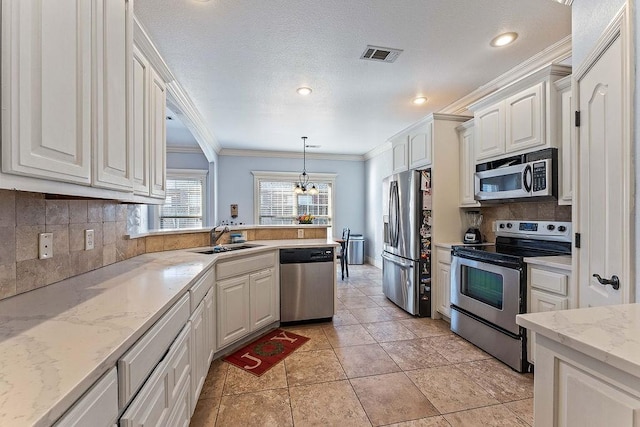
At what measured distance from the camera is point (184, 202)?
266 inches

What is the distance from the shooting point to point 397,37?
A: 2.49 meters

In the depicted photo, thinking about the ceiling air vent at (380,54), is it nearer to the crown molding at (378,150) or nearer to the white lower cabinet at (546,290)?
the white lower cabinet at (546,290)

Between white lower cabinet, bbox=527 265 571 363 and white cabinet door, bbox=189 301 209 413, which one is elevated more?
white lower cabinet, bbox=527 265 571 363

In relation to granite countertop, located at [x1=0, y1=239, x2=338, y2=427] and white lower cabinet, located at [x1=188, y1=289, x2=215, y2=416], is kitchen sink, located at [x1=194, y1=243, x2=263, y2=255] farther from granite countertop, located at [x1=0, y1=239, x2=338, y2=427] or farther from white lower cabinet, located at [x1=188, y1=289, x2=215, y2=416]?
granite countertop, located at [x1=0, y1=239, x2=338, y2=427]

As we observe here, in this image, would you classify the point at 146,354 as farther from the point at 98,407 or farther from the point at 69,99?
the point at 69,99

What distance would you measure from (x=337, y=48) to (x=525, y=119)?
175cm

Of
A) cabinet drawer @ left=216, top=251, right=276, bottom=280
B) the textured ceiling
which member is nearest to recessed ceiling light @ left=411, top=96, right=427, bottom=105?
the textured ceiling

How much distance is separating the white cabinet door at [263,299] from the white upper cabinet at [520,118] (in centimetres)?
252

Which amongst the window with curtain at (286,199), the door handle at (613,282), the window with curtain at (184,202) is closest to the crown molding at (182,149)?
the window with curtain at (184,202)

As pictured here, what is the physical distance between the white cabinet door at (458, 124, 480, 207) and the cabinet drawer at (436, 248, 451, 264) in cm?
60

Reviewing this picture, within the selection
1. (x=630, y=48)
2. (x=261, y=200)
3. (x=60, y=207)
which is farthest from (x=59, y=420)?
(x=261, y=200)

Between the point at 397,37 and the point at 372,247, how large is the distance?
517 centimetres

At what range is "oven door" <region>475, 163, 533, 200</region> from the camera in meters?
2.62

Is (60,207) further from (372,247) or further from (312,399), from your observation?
(372,247)
